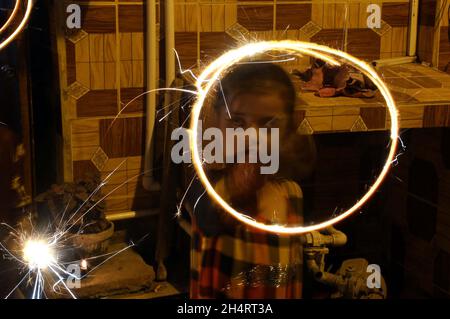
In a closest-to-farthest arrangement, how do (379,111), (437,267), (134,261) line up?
1. (379,111)
2. (134,261)
3. (437,267)

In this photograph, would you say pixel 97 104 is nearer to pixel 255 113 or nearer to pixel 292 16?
pixel 292 16

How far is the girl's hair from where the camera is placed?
2.03m

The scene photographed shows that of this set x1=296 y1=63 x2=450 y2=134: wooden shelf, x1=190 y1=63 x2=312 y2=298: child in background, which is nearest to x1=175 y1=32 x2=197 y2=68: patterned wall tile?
x1=296 y1=63 x2=450 y2=134: wooden shelf

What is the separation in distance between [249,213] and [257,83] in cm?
38

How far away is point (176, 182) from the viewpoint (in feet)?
9.95

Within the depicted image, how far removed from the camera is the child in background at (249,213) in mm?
2033

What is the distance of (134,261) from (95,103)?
62cm

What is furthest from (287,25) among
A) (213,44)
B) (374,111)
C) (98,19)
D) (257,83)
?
(257,83)

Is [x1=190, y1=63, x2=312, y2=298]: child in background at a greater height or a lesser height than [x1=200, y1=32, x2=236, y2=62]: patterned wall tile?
lesser

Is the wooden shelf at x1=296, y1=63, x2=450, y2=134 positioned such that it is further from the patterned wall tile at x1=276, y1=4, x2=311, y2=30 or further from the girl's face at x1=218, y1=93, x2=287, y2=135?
the girl's face at x1=218, y1=93, x2=287, y2=135

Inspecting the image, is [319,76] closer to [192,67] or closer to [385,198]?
[192,67]

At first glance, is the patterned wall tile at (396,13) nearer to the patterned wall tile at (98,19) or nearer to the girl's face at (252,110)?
the patterned wall tile at (98,19)

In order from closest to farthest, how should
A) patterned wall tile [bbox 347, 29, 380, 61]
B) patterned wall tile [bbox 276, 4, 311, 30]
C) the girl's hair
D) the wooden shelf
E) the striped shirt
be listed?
the girl's hair < the striped shirt < the wooden shelf < patterned wall tile [bbox 276, 4, 311, 30] < patterned wall tile [bbox 347, 29, 380, 61]

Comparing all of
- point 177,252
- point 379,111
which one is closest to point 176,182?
point 177,252
